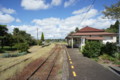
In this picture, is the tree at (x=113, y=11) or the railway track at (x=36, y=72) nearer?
the railway track at (x=36, y=72)

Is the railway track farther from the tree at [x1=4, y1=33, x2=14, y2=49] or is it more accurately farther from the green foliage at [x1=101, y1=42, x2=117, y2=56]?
the tree at [x1=4, y1=33, x2=14, y2=49]

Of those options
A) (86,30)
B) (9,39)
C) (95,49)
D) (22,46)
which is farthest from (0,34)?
(86,30)

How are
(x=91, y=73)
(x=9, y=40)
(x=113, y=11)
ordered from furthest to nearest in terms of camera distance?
→ (x=9, y=40) → (x=113, y=11) → (x=91, y=73)

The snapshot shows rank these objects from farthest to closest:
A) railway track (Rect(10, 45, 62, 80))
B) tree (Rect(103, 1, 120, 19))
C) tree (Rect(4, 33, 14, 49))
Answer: tree (Rect(4, 33, 14, 49)) < tree (Rect(103, 1, 120, 19)) < railway track (Rect(10, 45, 62, 80))

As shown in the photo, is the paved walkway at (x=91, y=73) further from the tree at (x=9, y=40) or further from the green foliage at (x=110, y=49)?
the tree at (x=9, y=40)

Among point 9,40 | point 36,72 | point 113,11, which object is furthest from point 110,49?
point 9,40

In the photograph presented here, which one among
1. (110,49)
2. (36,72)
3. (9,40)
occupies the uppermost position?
(9,40)

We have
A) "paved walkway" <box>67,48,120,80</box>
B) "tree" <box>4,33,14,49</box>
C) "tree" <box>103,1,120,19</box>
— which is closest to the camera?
"paved walkway" <box>67,48,120,80</box>

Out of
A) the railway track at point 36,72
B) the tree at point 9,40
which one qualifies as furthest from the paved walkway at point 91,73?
the tree at point 9,40

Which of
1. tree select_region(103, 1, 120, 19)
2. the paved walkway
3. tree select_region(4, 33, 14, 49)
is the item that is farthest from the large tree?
tree select_region(4, 33, 14, 49)

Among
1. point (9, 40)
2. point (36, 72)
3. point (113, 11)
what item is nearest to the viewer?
point (36, 72)

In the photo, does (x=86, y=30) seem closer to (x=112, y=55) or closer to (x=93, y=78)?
(x=112, y=55)

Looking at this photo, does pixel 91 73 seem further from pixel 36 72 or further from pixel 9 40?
pixel 9 40

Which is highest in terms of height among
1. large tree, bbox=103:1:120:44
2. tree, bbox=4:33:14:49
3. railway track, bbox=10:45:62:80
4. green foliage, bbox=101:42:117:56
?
large tree, bbox=103:1:120:44
